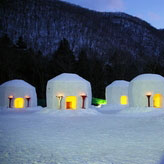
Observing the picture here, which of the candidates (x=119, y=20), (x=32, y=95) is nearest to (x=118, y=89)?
(x=32, y=95)

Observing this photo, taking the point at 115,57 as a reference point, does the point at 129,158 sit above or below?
below

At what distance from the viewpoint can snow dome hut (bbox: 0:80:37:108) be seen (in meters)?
22.6

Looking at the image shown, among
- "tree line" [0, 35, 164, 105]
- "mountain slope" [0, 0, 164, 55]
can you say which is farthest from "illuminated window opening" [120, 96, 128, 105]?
"mountain slope" [0, 0, 164, 55]

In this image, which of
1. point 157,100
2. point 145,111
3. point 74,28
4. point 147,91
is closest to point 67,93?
point 145,111

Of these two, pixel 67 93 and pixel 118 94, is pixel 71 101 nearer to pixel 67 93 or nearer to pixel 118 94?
pixel 67 93

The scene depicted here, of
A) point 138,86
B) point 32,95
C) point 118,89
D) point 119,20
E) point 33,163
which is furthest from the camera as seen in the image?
point 119,20

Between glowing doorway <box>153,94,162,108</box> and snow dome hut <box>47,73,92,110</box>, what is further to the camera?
glowing doorway <box>153,94,162,108</box>

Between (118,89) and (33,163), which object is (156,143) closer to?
(33,163)

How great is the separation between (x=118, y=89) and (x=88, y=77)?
536 inches

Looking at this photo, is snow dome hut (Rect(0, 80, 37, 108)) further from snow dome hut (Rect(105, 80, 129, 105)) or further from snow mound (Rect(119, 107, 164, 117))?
snow mound (Rect(119, 107, 164, 117))

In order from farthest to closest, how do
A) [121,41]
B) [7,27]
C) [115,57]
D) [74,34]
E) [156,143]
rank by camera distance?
[121,41]
[74,34]
[7,27]
[115,57]
[156,143]

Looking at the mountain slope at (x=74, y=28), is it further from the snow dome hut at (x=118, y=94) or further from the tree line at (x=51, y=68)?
the snow dome hut at (x=118, y=94)

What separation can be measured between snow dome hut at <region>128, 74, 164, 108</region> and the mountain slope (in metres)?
50.4

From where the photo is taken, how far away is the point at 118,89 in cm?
2795
